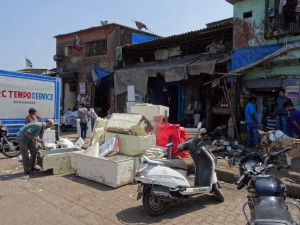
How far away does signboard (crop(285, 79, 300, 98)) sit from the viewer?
968cm

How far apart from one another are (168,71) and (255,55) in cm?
406

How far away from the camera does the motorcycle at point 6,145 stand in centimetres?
953

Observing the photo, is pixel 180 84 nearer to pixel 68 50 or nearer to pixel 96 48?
pixel 96 48

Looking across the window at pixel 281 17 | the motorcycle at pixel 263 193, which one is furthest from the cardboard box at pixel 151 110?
A: the motorcycle at pixel 263 193

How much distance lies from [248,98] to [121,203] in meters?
7.79

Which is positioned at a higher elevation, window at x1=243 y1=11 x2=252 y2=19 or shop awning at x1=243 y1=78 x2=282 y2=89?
window at x1=243 y1=11 x2=252 y2=19

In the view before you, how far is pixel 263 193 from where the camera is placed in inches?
114

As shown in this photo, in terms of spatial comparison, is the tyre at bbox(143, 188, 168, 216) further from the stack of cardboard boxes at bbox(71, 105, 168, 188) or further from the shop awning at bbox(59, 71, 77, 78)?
the shop awning at bbox(59, 71, 77, 78)

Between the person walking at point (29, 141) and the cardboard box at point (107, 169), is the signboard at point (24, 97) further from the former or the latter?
the cardboard box at point (107, 169)

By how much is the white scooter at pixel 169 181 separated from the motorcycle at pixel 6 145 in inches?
260

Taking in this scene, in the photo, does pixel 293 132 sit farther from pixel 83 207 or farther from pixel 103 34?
pixel 103 34

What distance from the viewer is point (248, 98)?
11.2 meters

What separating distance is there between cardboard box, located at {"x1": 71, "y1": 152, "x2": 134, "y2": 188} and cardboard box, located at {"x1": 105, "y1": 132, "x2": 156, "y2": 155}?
0.19 meters

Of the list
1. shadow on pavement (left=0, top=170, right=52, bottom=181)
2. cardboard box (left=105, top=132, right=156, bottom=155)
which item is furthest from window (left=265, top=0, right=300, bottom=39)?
shadow on pavement (left=0, top=170, right=52, bottom=181)
